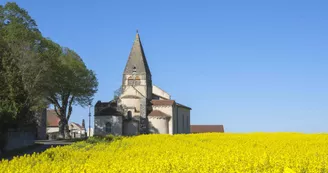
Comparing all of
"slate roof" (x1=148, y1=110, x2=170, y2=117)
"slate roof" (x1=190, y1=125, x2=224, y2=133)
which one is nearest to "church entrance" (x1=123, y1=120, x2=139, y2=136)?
"slate roof" (x1=148, y1=110, x2=170, y2=117)

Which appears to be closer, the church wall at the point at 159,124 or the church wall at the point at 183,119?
the church wall at the point at 159,124

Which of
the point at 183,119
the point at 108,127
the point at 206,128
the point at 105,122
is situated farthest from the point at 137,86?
the point at 206,128

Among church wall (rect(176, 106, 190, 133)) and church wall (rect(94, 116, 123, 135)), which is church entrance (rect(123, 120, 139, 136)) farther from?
church wall (rect(176, 106, 190, 133))

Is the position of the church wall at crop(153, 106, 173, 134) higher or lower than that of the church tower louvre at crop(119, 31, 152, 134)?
lower

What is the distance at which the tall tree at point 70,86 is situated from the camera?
63.2m

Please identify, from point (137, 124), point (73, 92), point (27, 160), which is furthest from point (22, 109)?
point (137, 124)

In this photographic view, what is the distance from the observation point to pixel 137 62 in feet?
257

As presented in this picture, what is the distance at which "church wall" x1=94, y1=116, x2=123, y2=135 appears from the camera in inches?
2751

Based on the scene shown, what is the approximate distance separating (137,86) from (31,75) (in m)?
30.8

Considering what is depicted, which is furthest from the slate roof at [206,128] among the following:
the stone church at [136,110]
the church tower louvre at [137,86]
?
the church tower louvre at [137,86]

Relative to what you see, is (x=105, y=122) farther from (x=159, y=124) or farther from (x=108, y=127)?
(x=159, y=124)

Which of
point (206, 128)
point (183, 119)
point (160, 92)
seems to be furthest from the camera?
point (206, 128)

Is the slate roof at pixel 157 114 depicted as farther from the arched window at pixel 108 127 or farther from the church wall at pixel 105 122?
the arched window at pixel 108 127

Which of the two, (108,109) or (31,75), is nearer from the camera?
(31,75)
